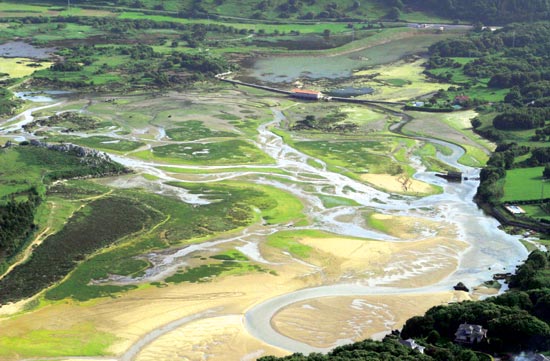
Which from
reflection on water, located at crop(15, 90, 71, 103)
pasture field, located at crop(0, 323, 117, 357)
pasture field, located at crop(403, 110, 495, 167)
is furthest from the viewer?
reflection on water, located at crop(15, 90, 71, 103)

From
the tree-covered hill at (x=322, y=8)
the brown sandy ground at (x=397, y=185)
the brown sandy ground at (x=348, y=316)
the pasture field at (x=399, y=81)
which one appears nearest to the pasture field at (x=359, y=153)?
the brown sandy ground at (x=397, y=185)

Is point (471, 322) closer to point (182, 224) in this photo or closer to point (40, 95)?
point (182, 224)

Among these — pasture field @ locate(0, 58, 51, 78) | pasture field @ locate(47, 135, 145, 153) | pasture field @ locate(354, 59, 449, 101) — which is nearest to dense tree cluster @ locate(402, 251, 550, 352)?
pasture field @ locate(47, 135, 145, 153)

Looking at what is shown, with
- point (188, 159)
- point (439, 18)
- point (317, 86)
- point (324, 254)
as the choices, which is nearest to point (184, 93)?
point (317, 86)

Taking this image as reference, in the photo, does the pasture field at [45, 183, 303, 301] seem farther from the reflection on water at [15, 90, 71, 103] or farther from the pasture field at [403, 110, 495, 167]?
the reflection on water at [15, 90, 71, 103]

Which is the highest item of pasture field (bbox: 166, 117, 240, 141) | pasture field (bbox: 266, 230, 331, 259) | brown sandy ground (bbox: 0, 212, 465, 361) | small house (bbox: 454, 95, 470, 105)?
small house (bbox: 454, 95, 470, 105)

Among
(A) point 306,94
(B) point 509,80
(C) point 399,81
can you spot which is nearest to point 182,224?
(A) point 306,94
